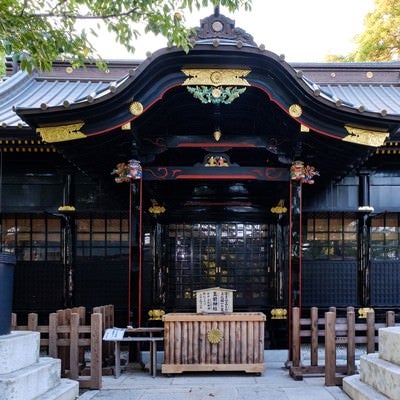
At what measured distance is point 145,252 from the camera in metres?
10.3

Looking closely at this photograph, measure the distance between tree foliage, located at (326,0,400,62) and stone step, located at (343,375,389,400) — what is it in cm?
2034

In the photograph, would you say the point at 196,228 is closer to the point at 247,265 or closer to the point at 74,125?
the point at 247,265

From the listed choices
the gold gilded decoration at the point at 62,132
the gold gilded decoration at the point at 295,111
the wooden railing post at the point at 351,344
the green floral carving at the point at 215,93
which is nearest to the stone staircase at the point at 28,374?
the gold gilded decoration at the point at 62,132

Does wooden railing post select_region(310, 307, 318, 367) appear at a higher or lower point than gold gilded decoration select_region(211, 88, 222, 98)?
lower

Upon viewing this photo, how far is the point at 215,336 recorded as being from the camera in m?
7.18

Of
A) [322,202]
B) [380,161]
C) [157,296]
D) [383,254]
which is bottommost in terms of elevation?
[157,296]

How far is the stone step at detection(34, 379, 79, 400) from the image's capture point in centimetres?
530

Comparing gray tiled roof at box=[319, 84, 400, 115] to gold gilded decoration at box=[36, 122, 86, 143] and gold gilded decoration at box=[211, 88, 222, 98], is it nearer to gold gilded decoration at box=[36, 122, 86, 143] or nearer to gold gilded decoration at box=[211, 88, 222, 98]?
gold gilded decoration at box=[211, 88, 222, 98]

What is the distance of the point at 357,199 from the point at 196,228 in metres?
3.30

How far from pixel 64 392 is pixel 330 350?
338 centimetres

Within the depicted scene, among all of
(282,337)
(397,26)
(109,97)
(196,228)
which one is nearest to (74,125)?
(109,97)

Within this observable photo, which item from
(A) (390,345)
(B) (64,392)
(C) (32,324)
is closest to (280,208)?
(A) (390,345)

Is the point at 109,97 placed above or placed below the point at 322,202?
above

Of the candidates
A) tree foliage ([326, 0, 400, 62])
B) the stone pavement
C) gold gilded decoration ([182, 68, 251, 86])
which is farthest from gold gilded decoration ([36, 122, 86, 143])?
tree foliage ([326, 0, 400, 62])
